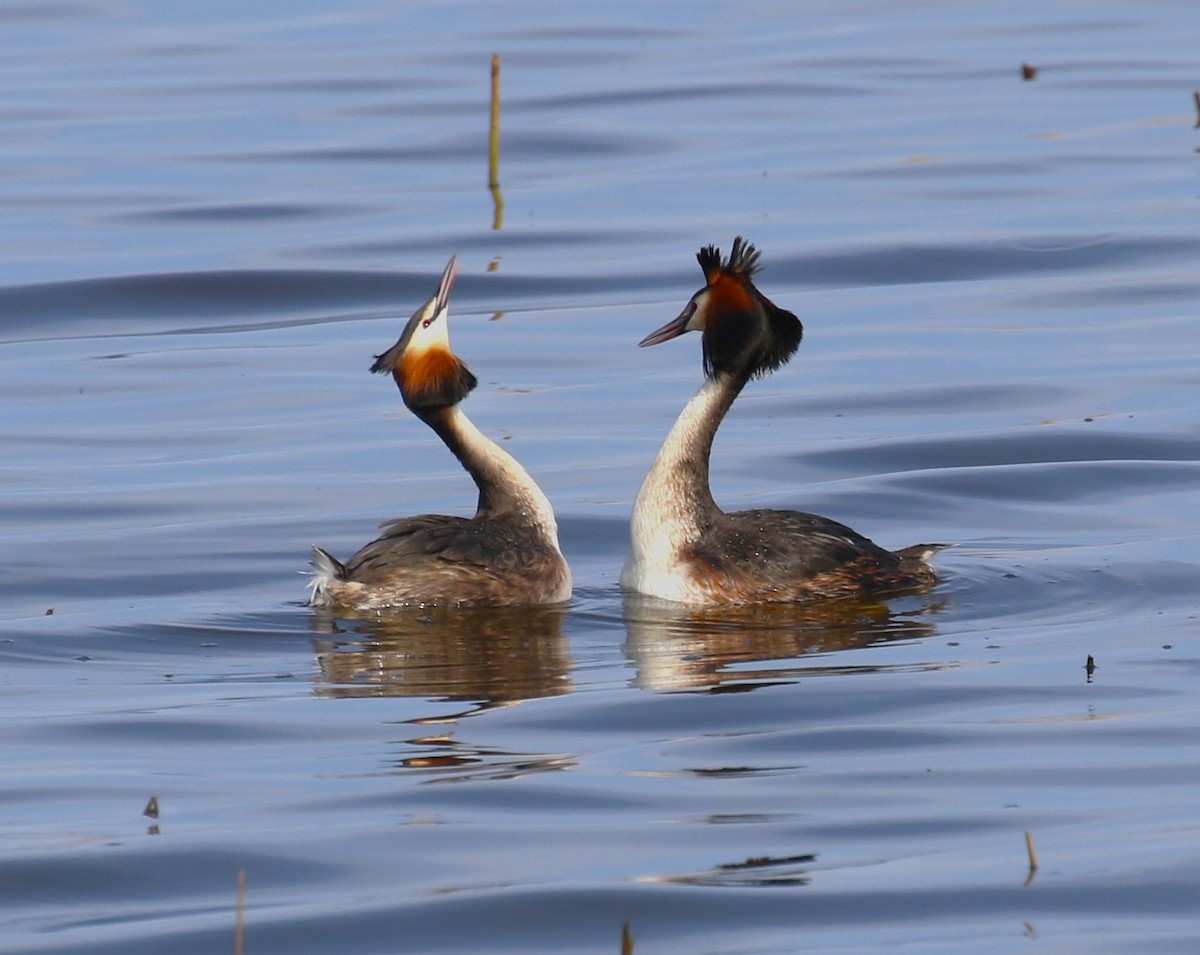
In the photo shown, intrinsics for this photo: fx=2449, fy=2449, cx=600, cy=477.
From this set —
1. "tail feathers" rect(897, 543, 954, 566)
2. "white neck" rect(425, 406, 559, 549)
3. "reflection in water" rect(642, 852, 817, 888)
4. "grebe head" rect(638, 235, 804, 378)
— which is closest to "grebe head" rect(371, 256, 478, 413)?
"white neck" rect(425, 406, 559, 549)

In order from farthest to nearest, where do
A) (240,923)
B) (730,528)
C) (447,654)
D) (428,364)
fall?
(428,364)
(730,528)
(447,654)
(240,923)

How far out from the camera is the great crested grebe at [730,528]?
398 inches

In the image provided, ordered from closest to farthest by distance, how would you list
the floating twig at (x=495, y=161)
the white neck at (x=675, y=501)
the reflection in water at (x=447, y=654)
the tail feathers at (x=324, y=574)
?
the reflection in water at (x=447, y=654)
the tail feathers at (x=324, y=574)
the white neck at (x=675, y=501)
the floating twig at (x=495, y=161)

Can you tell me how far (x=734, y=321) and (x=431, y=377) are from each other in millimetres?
1325

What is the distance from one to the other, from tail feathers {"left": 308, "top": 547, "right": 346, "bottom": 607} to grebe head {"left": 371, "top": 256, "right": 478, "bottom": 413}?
1.03 m

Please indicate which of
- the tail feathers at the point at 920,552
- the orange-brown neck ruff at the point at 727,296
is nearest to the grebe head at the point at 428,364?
the orange-brown neck ruff at the point at 727,296

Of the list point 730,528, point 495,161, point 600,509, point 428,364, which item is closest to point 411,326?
point 428,364

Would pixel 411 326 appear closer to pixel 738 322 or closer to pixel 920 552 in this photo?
pixel 738 322

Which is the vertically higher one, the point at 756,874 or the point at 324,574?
the point at 324,574

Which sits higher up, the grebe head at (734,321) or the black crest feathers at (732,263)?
the black crest feathers at (732,263)

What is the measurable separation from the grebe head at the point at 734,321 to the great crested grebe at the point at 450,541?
33.6 inches

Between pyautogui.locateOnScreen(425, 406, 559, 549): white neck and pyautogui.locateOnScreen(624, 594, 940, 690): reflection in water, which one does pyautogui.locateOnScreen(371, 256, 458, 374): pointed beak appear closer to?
pyautogui.locateOnScreen(425, 406, 559, 549): white neck

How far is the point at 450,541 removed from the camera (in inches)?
391

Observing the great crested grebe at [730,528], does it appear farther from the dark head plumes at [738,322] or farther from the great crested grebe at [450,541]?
the great crested grebe at [450,541]
